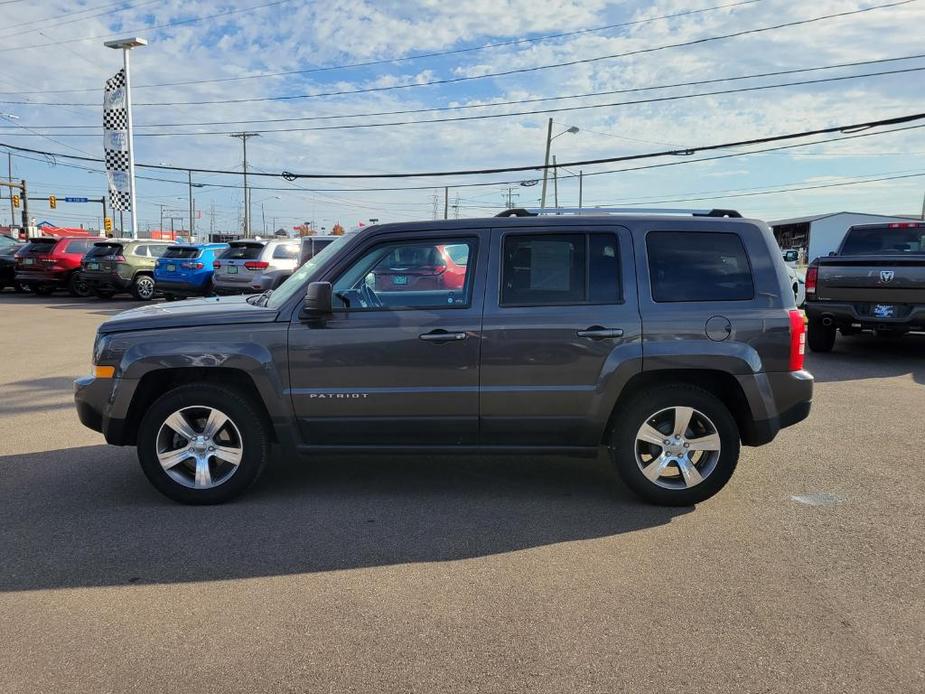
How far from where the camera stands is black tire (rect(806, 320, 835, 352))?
10898 mm

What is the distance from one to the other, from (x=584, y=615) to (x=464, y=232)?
240cm

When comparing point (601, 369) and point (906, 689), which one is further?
point (601, 369)

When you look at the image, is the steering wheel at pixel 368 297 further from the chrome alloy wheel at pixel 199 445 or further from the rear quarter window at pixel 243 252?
the rear quarter window at pixel 243 252

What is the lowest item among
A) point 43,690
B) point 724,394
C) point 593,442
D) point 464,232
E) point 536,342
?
point 43,690

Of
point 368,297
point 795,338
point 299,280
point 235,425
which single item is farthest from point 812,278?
point 235,425

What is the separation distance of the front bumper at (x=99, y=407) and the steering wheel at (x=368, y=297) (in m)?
1.65

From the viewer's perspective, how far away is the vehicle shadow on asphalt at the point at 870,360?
924 centimetres

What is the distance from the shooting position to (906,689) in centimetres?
267

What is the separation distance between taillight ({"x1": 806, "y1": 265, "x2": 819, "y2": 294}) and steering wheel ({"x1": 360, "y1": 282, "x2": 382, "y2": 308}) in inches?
323

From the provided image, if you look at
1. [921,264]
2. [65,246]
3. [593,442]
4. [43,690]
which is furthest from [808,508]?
[65,246]

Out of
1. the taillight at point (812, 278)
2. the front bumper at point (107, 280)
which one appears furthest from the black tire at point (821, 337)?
the front bumper at point (107, 280)

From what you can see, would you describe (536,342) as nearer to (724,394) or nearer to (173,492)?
(724,394)

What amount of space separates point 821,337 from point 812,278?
1050mm

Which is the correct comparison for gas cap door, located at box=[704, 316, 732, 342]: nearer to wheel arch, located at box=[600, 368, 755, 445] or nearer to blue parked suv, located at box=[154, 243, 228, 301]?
wheel arch, located at box=[600, 368, 755, 445]
